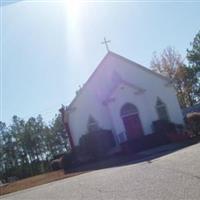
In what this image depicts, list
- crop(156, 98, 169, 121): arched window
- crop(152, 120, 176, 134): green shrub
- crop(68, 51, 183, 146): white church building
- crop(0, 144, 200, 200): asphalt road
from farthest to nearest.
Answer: crop(156, 98, 169, 121): arched window, crop(68, 51, 183, 146): white church building, crop(152, 120, 176, 134): green shrub, crop(0, 144, 200, 200): asphalt road

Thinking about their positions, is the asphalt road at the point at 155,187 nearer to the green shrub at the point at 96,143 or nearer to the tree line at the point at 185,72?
the green shrub at the point at 96,143

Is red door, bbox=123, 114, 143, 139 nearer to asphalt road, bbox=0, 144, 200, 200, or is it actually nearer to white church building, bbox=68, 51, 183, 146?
white church building, bbox=68, 51, 183, 146

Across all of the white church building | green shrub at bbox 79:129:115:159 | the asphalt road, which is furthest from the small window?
the asphalt road

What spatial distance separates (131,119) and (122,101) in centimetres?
159

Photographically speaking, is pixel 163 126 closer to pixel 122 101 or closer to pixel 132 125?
pixel 132 125

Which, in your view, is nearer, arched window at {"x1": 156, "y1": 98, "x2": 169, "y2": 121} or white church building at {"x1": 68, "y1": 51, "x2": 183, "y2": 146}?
white church building at {"x1": 68, "y1": 51, "x2": 183, "y2": 146}

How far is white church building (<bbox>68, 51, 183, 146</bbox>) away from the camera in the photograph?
33500 millimetres

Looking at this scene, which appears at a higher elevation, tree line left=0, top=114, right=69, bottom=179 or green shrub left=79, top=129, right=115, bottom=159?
tree line left=0, top=114, right=69, bottom=179

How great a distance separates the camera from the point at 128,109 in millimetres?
33719

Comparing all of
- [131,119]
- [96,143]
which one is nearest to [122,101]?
[131,119]

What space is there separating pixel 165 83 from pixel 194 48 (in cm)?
3066

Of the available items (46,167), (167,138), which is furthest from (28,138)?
(167,138)

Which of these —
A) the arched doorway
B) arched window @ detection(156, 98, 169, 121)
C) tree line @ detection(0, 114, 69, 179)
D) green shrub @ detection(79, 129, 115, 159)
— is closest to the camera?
green shrub @ detection(79, 129, 115, 159)

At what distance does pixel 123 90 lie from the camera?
1318 inches
